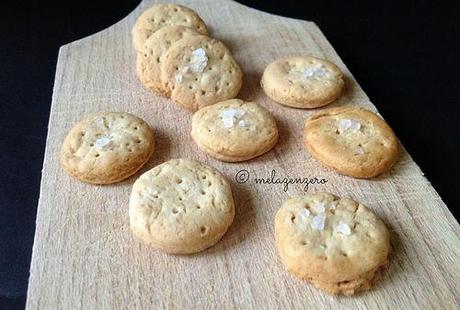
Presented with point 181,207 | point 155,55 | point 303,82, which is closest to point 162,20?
point 155,55

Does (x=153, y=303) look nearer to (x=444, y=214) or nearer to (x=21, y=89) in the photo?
(x=444, y=214)

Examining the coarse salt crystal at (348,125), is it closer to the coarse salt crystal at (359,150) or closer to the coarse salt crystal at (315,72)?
the coarse salt crystal at (359,150)

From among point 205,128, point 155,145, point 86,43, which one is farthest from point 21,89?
point 205,128

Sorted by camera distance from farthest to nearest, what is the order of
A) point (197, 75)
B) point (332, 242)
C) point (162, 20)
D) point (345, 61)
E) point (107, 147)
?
point (345, 61)
point (162, 20)
point (197, 75)
point (107, 147)
point (332, 242)

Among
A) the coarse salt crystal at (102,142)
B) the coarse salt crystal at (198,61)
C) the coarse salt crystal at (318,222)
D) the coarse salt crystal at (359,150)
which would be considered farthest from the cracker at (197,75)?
the coarse salt crystal at (318,222)

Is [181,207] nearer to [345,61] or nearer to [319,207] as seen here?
[319,207]
